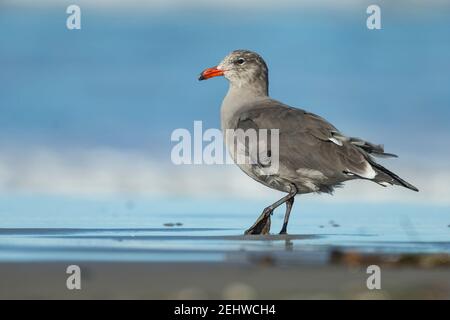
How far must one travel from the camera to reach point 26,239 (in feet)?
28.5

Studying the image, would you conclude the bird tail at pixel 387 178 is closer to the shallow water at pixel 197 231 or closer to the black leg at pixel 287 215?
the shallow water at pixel 197 231

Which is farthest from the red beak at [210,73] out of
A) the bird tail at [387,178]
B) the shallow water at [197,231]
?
the bird tail at [387,178]

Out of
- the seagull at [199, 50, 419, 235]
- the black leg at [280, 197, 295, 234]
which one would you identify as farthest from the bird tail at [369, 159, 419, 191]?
the black leg at [280, 197, 295, 234]

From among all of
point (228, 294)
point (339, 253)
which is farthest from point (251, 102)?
point (228, 294)

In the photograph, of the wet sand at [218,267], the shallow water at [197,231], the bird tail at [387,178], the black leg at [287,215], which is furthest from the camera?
the black leg at [287,215]

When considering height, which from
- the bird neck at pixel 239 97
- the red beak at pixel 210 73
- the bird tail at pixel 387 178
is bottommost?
the bird tail at pixel 387 178

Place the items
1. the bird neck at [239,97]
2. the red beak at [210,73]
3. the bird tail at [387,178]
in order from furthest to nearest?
the red beak at [210,73] < the bird neck at [239,97] < the bird tail at [387,178]

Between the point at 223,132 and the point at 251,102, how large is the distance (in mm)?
562

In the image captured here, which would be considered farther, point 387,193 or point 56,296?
point 387,193

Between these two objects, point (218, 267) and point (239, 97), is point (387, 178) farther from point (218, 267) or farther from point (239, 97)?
point (218, 267)

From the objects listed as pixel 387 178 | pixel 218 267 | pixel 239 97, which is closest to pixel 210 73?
pixel 239 97
